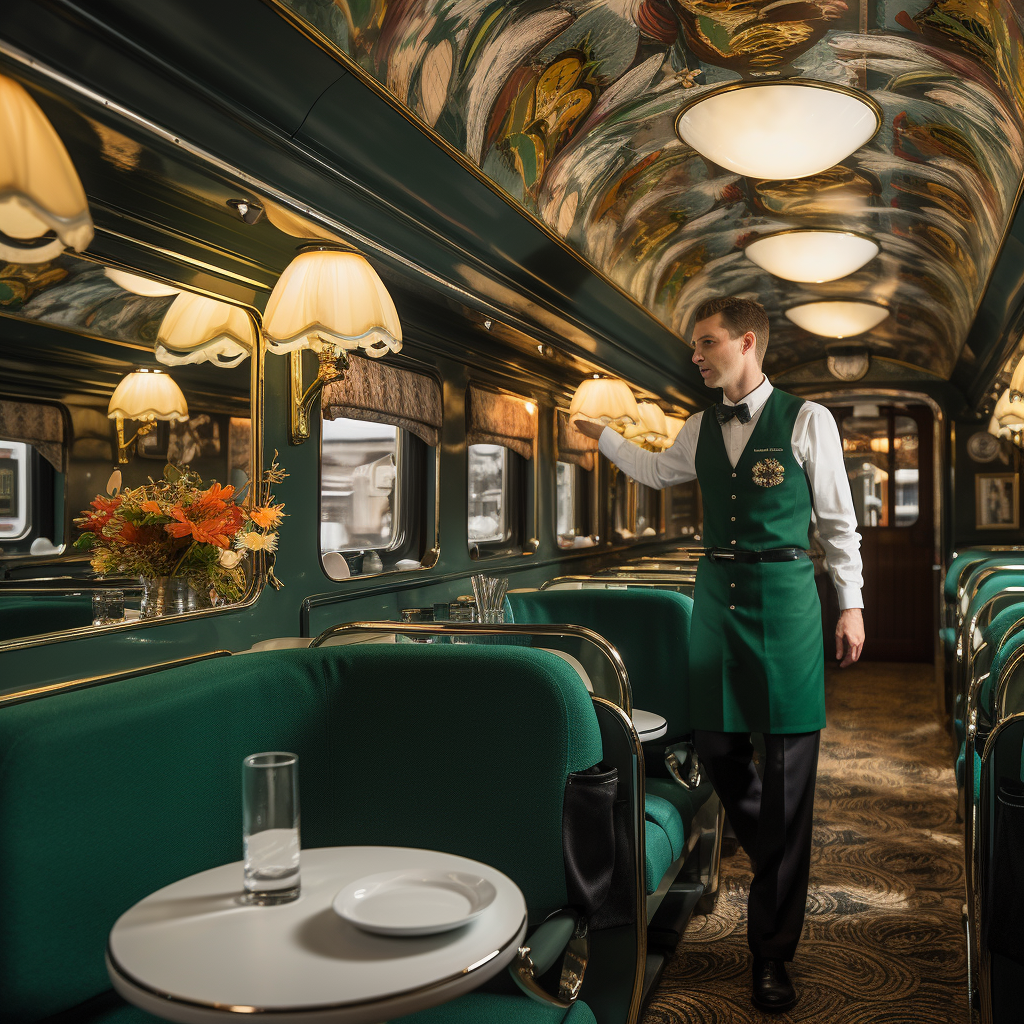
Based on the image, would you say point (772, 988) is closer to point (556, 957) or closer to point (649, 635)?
point (649, 635)

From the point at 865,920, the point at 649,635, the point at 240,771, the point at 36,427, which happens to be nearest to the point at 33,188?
the point at 36,427

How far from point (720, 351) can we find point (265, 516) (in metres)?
1.37

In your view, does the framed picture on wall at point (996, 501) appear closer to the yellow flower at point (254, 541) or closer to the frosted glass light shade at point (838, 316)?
the frosted glass light shade at point (838, 316)

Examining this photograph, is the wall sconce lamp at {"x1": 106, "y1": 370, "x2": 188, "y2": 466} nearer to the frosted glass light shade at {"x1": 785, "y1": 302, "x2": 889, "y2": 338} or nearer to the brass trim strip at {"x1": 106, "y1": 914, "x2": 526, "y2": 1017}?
the brass trim strip at {"x1": 106, "y1": 914, "x2": 526, "y2": 1017}

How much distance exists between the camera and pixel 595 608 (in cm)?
340

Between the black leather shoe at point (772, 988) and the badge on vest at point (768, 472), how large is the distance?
51.9 inches

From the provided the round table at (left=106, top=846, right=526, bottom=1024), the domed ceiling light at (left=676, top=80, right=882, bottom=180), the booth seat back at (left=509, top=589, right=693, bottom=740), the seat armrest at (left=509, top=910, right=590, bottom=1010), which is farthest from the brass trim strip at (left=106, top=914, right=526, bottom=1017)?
the domed ceiling light at (left=676, top=80, right=882, bottom=180)

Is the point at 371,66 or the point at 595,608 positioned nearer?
the point at 371,66

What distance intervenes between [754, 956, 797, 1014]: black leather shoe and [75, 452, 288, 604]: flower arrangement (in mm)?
1809

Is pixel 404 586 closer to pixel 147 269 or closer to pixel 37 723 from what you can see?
pixel 147 269

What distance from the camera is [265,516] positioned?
2795 millimetres

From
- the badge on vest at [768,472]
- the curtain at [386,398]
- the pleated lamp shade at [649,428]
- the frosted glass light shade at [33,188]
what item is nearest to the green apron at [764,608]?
the badge on vest at [768,472]

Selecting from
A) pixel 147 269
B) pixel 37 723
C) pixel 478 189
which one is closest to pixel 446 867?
pixel 37 723

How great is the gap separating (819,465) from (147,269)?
1.84 meters
